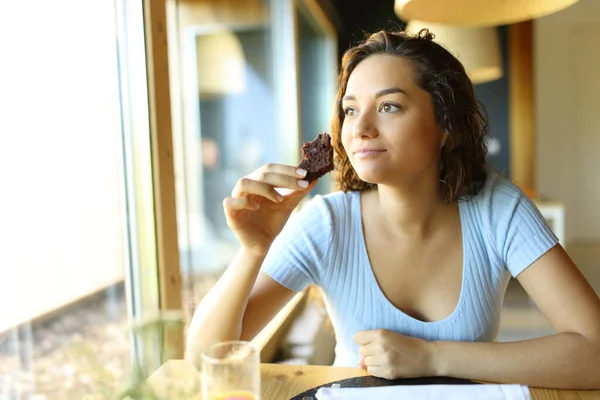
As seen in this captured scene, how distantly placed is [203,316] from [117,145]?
49 cm

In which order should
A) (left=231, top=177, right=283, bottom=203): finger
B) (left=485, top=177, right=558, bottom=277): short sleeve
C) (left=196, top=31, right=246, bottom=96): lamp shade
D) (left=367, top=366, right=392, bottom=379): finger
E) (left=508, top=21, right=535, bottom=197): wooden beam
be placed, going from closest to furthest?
(left=367, top=366, right=392, bottom=379): finger
(left=231, top=177, right=283, bottom=203): finger
(left=485, top=177, right=558, bottom=277): short sleeve
(left=196, top=31, right=246, bottom=96): lamp shade
(left=508, top=21, right=535, bottom=197): wooden beam

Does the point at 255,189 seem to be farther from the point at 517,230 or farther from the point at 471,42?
the point at 471,42

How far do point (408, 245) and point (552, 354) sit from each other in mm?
404

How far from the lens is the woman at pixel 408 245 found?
3.48 feet

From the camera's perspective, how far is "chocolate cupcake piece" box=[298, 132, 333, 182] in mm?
1135

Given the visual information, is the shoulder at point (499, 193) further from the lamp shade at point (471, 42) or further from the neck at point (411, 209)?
the lamp shade at point (471, 42)

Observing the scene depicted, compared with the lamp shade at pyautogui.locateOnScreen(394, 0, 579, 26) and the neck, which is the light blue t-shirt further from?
the lamp shade at pyautogui.locateOnScreen(394, 0, 579, 26)

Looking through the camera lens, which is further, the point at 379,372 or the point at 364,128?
the point at 364,128

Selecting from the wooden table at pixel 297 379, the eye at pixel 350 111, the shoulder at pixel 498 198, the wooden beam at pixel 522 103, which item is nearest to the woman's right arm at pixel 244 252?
the wooden table at pixel 297 379

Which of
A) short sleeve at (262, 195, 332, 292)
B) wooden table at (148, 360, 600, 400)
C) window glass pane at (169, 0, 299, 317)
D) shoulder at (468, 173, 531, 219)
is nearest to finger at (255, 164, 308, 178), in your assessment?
short sleeve at (262, 195, 332, 292)

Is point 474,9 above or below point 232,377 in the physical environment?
above

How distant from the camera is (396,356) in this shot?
3.29ft

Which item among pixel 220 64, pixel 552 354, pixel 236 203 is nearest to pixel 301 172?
pixel 236 203

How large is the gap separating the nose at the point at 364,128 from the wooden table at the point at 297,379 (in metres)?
0.48
